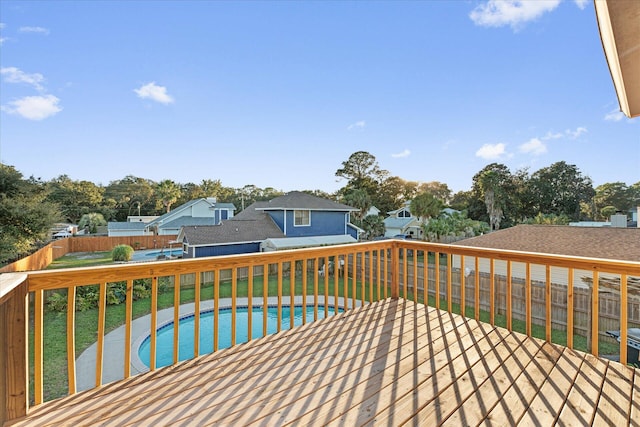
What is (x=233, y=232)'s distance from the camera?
1488cm

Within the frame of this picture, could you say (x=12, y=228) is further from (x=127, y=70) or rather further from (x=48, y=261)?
(x=48, y=261)

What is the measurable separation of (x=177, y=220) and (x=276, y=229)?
1358 cm

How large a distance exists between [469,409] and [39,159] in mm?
23991

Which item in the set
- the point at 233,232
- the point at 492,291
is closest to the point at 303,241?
the point at 233,232

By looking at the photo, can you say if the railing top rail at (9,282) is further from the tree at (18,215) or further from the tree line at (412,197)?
the tree line at (412,197)

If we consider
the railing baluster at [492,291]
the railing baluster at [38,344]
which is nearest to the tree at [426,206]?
the railing baluster at [492,291]

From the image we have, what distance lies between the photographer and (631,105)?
7.52 ft

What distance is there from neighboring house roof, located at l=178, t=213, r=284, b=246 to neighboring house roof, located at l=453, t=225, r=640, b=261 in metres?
9.73

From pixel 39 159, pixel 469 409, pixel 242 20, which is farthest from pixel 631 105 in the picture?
pixel 39 159

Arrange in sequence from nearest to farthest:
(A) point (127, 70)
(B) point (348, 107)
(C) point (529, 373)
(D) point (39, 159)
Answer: (C) point (529, 373), (A) point (127, 70), (B) point (348, 107), (D) point (39, 159)

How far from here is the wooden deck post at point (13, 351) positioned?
1473 millimetres

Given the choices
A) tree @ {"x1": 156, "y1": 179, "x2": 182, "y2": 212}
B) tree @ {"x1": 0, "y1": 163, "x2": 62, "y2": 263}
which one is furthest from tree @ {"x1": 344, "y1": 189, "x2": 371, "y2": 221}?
tree @ {"x1": 156, "y1": 179, "x2": 182, "y2": 212}

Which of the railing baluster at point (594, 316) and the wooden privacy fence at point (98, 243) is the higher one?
the railing baluster at point (594, 316)

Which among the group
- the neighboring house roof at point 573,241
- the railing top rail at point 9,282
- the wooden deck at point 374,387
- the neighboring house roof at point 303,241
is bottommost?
the neighboring house roof at point 303,241
